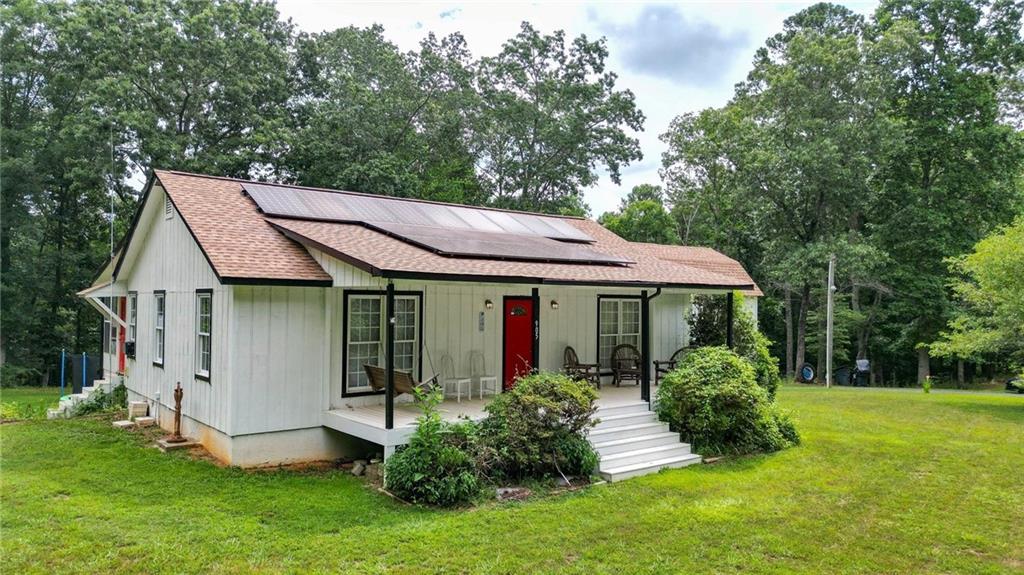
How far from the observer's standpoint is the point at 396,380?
8.57 m

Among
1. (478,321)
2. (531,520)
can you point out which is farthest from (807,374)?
(531,520)

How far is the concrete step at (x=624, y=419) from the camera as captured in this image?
372 inches

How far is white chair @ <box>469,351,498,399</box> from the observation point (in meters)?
10.8

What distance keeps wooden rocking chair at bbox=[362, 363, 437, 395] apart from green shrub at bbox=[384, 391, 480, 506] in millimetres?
805

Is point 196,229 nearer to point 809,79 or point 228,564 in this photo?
point 228,564

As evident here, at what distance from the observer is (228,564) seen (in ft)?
17.0

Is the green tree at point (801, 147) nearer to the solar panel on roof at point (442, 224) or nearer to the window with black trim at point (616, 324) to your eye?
the window with black trim at point (616, 324)

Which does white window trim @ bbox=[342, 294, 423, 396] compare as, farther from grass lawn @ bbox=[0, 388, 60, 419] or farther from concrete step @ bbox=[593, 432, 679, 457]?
grass lawn @ bbox=[0, 388, 60, 419]

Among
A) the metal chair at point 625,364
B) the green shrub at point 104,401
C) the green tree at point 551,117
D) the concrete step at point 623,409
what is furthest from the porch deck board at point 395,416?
the green tree at point 551,117

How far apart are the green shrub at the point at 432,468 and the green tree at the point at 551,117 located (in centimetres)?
2163

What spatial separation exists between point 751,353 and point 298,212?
30.2 ft

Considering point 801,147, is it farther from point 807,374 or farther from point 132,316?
point 132,316

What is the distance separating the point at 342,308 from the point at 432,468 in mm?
3244

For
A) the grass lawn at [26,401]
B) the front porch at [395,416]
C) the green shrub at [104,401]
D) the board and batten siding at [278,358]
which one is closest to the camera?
the front porch at [395,416]
